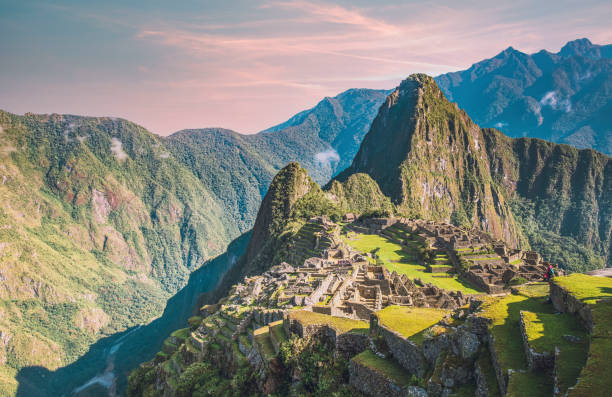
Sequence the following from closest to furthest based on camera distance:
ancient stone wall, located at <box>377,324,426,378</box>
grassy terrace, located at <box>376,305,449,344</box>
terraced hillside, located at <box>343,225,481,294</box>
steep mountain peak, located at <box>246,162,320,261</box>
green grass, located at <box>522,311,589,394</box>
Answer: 1. green grass, located at <box>522,311,589,394</box>
2. ancient stone wall, located at <box>377,324,426,378</box>
3. grassy terrace, located at <box>376,305,449,344</box>
4. terraced hillside, located at <box>343,225,481,294</box>
5. steep mountain peak, located at <box>246,162,320,261</box>

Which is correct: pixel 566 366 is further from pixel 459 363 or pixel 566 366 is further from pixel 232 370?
pixel 232 370

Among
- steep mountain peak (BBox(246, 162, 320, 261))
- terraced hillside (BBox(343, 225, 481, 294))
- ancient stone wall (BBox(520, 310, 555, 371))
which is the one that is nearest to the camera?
ancient stone wall (BBox(520, 310, 555, 371))

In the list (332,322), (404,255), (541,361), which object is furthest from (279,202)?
Answer: (541,361)

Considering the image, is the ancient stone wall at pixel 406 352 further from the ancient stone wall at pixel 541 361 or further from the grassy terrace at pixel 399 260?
the grassy terrace at pixel 399 260

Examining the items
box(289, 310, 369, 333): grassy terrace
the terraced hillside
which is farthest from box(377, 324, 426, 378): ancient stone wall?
the terraced hillside

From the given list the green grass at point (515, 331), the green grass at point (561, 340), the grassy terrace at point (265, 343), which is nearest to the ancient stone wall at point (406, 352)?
the green grass at point (515, 331)

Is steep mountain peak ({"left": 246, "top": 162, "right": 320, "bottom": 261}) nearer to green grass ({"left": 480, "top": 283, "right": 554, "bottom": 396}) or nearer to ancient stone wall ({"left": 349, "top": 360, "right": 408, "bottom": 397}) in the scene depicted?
ancient stone wall ({"left": 349, "top": 360, "right": 408, "bottom": 397})

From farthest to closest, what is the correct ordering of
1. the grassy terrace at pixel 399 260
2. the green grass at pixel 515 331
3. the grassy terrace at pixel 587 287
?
the grassy terrace at pixel 399 260 < the grassy terrace at pixel 587 287 < the green grass at pixel 515 331
